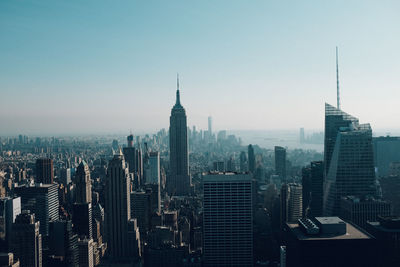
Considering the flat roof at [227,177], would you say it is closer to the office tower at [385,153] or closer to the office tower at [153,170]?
the office tower at [385,153]

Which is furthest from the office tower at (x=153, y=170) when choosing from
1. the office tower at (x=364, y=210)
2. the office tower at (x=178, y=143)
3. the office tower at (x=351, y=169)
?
the office tower at (x=364, y=210)

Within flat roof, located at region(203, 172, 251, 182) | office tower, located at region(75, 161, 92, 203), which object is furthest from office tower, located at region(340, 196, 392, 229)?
office tower, located at region(75, 161, 92, 203)

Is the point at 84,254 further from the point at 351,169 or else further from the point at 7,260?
the point at 351,169

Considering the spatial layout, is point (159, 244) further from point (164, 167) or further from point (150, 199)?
point (164, 167)

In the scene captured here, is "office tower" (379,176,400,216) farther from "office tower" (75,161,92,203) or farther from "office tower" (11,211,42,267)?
"office tower" (11,211,42,267)

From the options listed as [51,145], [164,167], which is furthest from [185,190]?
[51,145]

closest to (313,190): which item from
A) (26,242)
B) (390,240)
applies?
(390,240)
